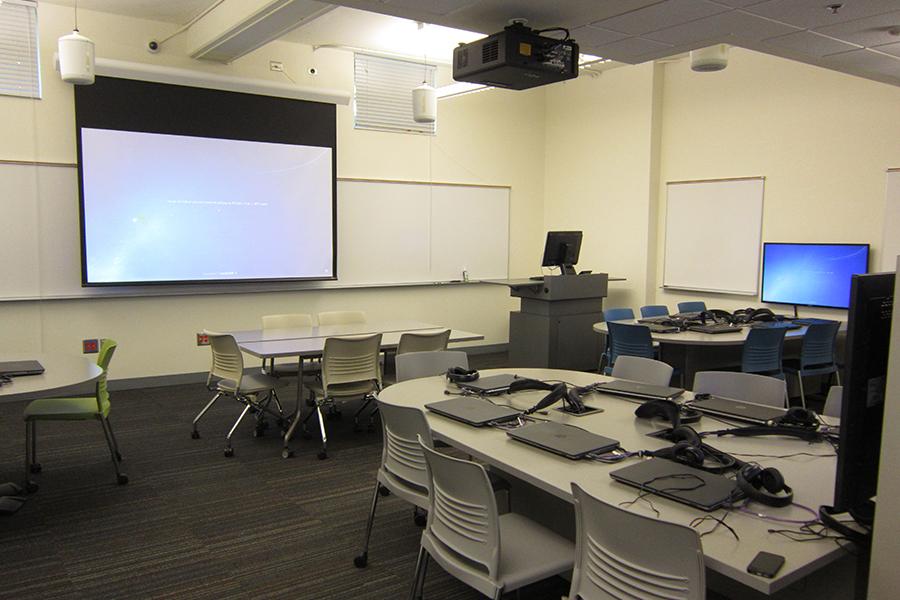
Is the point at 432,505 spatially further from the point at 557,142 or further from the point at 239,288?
the point at 557,142

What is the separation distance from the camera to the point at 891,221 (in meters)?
6.22

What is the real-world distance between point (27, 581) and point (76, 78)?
3.85m

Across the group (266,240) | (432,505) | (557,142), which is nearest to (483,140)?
(557,142)

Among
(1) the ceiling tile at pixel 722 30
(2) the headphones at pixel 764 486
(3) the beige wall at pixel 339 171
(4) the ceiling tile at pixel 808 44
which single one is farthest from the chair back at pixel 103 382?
(4) the ceiling tile at pixel 808 44

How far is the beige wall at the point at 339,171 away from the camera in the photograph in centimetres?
621

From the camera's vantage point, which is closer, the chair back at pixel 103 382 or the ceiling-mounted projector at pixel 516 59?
the ceiling-mounted projector at pixel 516 59

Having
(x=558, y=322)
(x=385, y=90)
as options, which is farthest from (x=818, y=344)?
(x=385, y=90)

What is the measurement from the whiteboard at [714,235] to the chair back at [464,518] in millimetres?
6115

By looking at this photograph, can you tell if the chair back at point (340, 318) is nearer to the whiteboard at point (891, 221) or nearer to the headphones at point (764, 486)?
the headphones at point (764, 486)

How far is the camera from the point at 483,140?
8.95 m

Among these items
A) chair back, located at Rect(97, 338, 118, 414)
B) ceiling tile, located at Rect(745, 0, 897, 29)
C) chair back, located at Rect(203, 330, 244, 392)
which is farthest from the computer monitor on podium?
chair back, located at Rect(97, 338, 118, 414)

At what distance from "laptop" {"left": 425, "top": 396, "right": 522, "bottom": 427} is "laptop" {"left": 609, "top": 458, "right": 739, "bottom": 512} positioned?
72 cm

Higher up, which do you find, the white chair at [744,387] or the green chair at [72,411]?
the white chair at [744,387]

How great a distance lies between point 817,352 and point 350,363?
4127 mm
